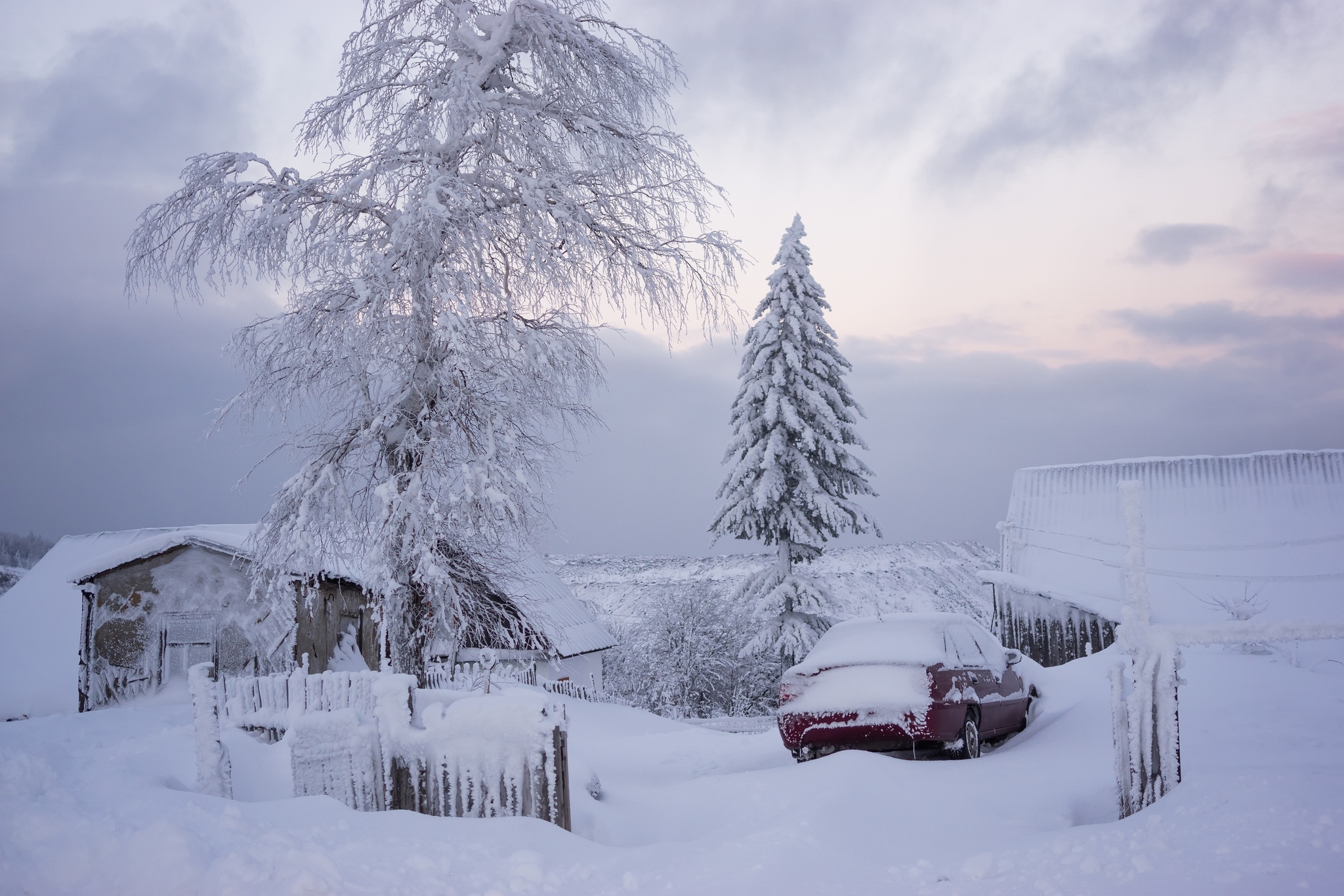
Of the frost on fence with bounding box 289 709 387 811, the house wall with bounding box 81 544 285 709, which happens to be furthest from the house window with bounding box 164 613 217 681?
the frost on fence with bounding box 289 709 387 811

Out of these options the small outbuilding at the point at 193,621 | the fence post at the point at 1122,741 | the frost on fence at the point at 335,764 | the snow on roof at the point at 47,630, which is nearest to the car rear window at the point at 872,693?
the fence post at the point at 1122,741

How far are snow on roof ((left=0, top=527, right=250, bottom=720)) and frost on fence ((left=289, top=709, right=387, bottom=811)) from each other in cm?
1431

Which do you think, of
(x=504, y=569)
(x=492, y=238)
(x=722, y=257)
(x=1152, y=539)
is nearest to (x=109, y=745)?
(x=504, y=569)

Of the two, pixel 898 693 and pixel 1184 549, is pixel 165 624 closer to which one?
pixel 898 693

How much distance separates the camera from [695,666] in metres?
32.0

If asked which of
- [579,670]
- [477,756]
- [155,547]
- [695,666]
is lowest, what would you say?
[695,666]

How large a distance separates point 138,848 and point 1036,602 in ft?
57.6

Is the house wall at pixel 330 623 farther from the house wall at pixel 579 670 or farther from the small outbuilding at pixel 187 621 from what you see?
the house wall at pixel 579 670

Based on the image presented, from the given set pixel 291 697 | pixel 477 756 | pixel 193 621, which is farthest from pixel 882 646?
pixel 193 621

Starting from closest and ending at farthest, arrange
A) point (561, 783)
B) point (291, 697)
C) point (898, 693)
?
point (561, 783) < point (898, 693) < point (291, 697)

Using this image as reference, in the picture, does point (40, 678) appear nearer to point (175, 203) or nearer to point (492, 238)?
point (175, 203)

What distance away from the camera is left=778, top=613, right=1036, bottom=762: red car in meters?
8.81

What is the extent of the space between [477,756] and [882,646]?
471 cm

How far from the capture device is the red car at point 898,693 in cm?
881
